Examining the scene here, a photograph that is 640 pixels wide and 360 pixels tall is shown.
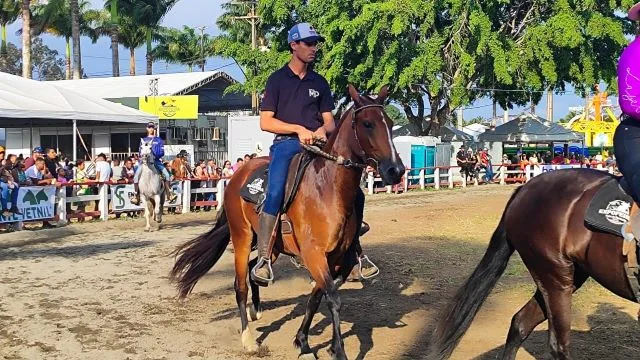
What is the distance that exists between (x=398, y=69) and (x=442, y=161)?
5282 millimetres

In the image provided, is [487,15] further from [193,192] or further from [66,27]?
[66,27]

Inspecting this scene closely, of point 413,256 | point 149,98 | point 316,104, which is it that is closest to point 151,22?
point 149,98

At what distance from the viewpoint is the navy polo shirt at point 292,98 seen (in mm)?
6594

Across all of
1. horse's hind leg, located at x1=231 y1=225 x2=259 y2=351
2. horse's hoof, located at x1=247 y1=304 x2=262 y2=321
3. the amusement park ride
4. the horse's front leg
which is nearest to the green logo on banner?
the horse's front leg

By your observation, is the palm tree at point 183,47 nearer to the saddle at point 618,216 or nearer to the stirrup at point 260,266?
the stirrup at point 260,266

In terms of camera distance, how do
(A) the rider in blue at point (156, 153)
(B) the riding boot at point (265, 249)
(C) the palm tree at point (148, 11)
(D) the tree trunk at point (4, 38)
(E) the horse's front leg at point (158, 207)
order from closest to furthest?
(B) the riding boot at point (265, 249)
(A) the rider in blue at point (156, 153)
(E) the horse's front leg at point (158, 207)
(D) the tree trunk at point (4, 38)
(C) the palm tree at point (148, 11)

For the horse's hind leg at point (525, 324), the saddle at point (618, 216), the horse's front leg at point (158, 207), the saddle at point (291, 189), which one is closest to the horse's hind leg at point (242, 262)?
the saddle at point (291, 189)

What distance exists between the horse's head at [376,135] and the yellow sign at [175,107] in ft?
91.2

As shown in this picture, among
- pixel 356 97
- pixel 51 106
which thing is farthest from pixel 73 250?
pixel 51 106

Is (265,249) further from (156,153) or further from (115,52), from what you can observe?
(115,52)

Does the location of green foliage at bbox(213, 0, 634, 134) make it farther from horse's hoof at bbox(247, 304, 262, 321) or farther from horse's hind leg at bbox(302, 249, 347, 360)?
horse's hind leg at bbox(302, 249, 347, 360)

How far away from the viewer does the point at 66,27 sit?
59.5 meters

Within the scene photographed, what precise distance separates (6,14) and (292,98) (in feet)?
189

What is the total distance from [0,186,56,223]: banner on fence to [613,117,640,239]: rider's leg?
1495 centimetres
